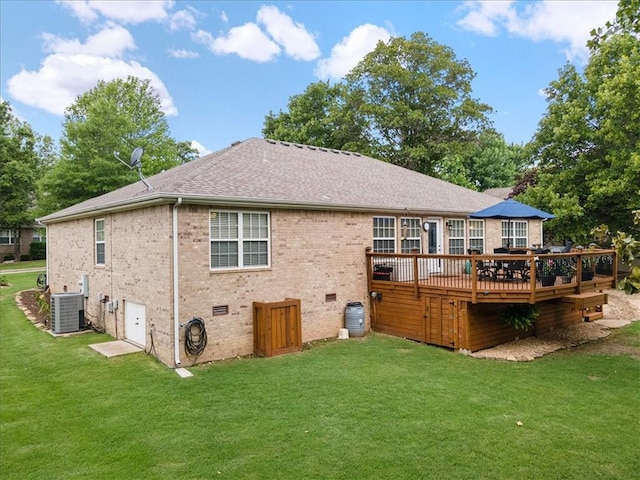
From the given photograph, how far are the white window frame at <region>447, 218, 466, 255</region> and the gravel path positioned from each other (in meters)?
3.74

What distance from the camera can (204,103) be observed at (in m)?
30.3

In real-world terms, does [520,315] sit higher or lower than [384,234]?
lower

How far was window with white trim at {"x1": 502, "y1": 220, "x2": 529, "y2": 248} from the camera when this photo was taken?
15539 mm

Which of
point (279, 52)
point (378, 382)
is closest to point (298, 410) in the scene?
point (378, 382)

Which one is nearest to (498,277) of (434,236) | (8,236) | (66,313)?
(434,236)

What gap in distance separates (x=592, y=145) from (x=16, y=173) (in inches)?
1585

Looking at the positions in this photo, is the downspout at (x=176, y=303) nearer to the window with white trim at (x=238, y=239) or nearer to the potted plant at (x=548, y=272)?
the window with white trim at (x=238, y=239)

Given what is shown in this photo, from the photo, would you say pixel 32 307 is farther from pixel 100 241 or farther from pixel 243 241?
pixel 243 241

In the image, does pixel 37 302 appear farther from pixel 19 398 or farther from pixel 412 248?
pixel 412 248

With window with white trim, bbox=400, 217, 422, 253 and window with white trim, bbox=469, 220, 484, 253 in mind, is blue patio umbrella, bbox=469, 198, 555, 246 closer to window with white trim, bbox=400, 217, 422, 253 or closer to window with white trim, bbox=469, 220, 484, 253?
window with white trim, bbox=400, 217, 422, 253

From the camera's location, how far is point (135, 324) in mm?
10258

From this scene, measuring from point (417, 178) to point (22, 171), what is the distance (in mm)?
33915

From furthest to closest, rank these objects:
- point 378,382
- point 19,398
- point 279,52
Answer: point 279,52 → point 378,382 → point 19,398

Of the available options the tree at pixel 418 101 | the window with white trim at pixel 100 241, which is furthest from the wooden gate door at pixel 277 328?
the tree at pixel 418 101
